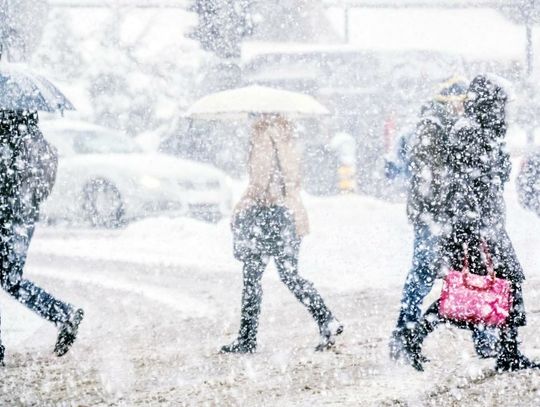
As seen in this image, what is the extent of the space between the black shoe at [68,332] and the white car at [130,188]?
7576 mm

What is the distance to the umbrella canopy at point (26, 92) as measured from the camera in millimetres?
6387

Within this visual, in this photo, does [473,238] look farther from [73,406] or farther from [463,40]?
[463,40]

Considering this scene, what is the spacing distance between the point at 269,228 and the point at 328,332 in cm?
71

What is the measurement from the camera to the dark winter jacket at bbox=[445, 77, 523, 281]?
570cm

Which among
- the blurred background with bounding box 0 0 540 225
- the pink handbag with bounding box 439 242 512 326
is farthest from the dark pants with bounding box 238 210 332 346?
the pink handbag with bounding box 439 242 512 326

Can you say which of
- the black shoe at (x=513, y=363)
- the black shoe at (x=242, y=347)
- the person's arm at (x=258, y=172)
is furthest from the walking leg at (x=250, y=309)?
the black shoe at (x=513, y=363)

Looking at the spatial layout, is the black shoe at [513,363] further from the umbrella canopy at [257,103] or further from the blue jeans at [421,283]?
the umbrella canopy at [257,103]

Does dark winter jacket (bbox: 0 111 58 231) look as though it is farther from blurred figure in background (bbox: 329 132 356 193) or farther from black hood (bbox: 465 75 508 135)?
blurred figure in background (bbox: 329 132 356 193)

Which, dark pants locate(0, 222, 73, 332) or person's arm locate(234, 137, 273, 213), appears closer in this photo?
dark pants locate(0, 222, 73, 332)

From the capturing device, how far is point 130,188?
1427 cm

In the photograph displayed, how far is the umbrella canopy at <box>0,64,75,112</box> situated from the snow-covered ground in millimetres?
1477

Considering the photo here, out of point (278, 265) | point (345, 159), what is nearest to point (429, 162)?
point (278, 265)

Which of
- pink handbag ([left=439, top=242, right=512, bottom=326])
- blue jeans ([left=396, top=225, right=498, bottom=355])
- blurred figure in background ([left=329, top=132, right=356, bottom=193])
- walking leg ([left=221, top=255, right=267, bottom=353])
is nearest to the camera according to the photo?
pink handbag ([left=439, top=242, right=512, bottom=326])

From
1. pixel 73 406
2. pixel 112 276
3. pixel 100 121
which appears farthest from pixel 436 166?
Answer: pixel 100 121
